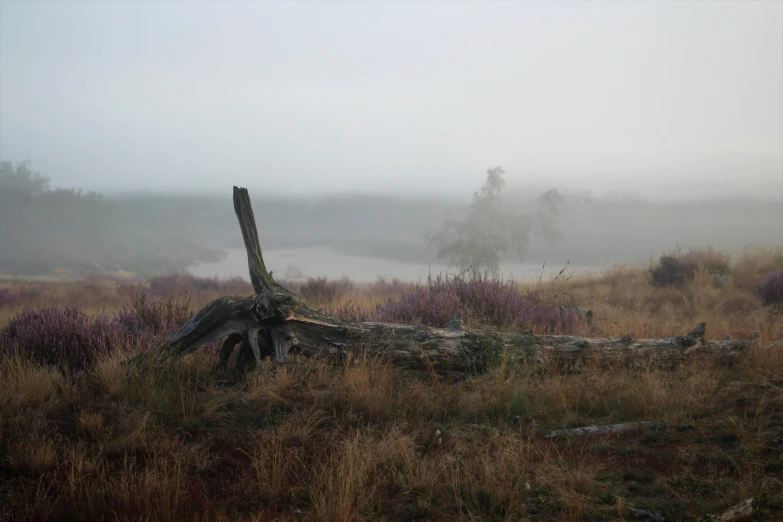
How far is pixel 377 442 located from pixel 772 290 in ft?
33.4

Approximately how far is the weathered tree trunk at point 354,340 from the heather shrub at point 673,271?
7323 mm

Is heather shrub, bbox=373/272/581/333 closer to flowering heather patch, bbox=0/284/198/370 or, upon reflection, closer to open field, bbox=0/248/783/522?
open field, bbox=0/248/783/522

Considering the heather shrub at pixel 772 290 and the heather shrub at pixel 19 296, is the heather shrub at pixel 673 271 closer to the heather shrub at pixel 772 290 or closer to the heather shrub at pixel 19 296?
the heather shrub at pixel 772 290

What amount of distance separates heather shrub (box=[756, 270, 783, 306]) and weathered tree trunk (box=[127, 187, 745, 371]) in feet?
15.6

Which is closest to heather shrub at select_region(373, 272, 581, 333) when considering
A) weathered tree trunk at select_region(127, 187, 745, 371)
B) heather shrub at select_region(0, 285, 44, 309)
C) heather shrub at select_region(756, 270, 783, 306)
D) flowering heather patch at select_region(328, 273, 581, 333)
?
flowering heather patch at select_region(328, 273, 581, 333)

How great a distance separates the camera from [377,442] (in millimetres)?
4059

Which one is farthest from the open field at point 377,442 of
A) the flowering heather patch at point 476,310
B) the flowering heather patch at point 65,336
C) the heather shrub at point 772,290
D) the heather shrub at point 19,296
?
the heather shrub at point 19,296

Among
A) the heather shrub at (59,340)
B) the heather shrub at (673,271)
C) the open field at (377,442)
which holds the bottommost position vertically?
the open field at (377,442)

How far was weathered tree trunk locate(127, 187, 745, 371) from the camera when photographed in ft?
18.1

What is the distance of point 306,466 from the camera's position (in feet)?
12.4

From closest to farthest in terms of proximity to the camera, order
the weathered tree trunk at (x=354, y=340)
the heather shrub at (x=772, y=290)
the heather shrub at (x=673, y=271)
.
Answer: the weathered tree trunk at (x=354, y=340) < the heather shrub at (x=772, y=290) < the heather shrub at (x=673, y=271)

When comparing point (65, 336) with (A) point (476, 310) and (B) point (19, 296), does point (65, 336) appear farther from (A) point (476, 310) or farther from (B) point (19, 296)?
(B) point (19, 296)

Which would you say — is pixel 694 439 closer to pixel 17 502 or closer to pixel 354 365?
pixel 354 365

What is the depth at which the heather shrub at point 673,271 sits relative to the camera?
13523 mm
